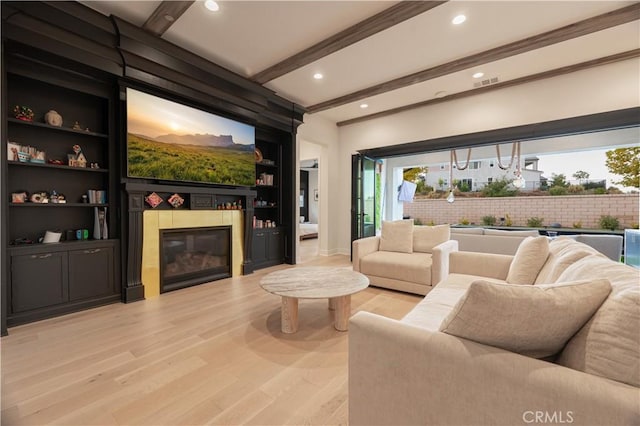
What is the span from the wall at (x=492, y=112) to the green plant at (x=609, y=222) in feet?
12.7

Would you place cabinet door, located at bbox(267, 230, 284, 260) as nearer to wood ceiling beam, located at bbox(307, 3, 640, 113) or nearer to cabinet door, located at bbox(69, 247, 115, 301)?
cabinet door, located at bbox(69, 247, 115, 301)

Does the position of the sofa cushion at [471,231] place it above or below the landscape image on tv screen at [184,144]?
below

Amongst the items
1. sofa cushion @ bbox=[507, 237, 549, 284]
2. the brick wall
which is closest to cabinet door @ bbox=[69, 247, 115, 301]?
sofa cushion @ bbox=[507, 237, 549, 284]

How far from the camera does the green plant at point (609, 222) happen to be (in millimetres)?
5836

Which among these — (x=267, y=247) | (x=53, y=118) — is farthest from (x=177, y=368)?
(x=267, y=247)

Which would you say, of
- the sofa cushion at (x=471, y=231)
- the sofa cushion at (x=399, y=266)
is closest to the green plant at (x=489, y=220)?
the sofa cushion at (x=471, y=231)

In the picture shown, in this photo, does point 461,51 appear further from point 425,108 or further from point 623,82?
point 623,82

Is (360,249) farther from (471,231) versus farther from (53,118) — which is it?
(53,118)

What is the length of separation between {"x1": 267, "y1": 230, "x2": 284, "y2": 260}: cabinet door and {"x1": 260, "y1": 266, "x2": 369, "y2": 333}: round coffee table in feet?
7.40

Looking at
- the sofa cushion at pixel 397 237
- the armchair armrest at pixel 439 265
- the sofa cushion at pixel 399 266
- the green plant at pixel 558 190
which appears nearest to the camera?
the armchair armrest at pixel 439 265

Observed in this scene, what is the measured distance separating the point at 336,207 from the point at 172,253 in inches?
141

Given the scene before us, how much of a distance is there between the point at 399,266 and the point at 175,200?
3.09 metres

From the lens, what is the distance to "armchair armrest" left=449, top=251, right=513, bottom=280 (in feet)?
8.63

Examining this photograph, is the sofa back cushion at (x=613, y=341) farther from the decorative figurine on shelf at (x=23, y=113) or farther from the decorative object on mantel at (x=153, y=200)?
the decorative figurine on shelf at (x=23, y=113)
